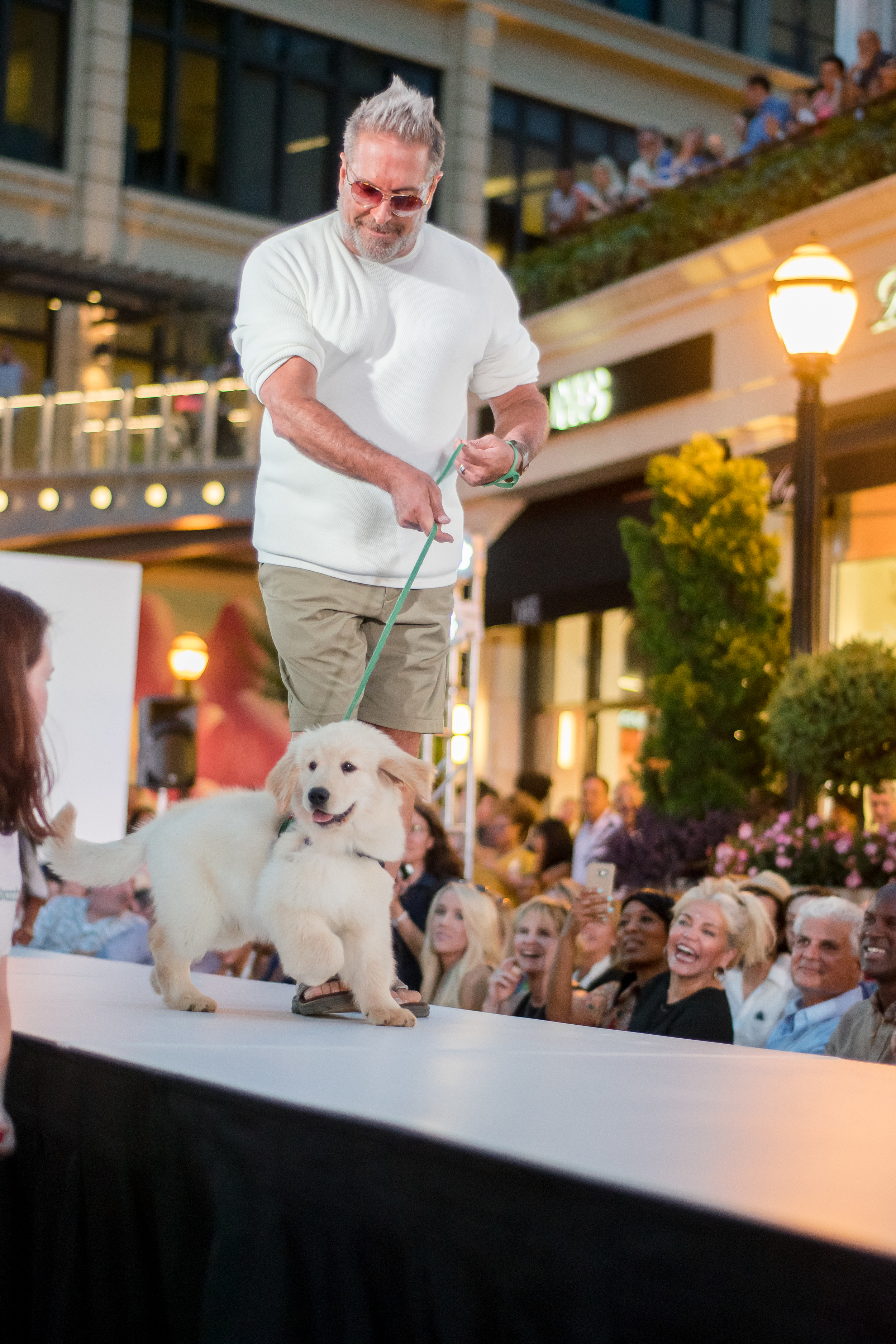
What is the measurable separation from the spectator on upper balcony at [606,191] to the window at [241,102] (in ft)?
25.1

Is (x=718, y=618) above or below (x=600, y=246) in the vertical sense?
below

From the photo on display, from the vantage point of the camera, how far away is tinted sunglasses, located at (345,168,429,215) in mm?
2629

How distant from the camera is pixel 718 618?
9.01 meters

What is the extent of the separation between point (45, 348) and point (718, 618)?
43.8ft

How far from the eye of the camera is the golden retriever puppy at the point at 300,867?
2.53 m

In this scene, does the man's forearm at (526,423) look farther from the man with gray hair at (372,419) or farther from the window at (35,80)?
the window at (35,80)

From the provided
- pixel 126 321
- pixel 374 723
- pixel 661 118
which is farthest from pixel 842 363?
pixel 661 118

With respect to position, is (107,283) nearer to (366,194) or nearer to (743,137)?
(743,137)

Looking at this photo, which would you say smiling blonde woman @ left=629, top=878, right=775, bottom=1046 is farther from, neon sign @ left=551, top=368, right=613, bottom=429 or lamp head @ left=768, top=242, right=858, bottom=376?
neon sign @ left=551, top=368, right=613, bottom=429

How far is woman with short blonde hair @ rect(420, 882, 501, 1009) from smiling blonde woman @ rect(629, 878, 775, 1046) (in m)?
0.65

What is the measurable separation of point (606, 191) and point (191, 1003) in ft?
38.8

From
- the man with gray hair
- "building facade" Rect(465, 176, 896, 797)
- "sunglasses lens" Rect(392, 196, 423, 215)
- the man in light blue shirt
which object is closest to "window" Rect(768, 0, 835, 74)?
"building facade" Rect(465, 176, 896, 797)

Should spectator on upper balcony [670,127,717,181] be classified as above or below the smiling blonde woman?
above

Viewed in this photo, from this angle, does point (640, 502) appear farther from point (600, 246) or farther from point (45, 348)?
point (45, 348)
